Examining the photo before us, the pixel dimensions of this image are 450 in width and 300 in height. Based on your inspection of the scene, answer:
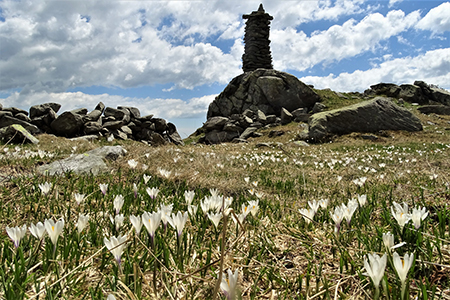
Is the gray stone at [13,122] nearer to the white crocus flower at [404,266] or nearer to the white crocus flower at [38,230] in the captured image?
the white crocus flower at [38,230]

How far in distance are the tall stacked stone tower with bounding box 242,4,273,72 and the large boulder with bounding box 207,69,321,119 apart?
4.06 m

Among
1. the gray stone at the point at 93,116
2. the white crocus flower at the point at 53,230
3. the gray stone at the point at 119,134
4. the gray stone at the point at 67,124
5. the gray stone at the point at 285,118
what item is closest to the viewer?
the white crocus flower at the point at 53,230

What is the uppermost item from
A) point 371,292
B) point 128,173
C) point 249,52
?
point 249,52

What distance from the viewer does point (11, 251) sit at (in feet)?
5.80

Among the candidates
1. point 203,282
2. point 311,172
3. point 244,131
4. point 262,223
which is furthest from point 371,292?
point 244,131

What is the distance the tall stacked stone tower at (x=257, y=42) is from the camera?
120ft

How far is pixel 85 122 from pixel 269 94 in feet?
67.1

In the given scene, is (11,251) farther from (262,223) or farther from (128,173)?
(128,173)

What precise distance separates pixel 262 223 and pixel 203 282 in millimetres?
1287

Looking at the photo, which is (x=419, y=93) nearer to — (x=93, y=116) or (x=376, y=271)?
(x=93, y=116)

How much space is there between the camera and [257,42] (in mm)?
36719

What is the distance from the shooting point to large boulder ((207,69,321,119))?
31125mm

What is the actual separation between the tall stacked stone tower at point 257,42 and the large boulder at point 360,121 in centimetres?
1956

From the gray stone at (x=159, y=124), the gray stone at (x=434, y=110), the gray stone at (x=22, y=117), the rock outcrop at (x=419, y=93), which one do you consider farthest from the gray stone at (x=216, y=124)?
the rock outcrop at (x=419, y=93)
